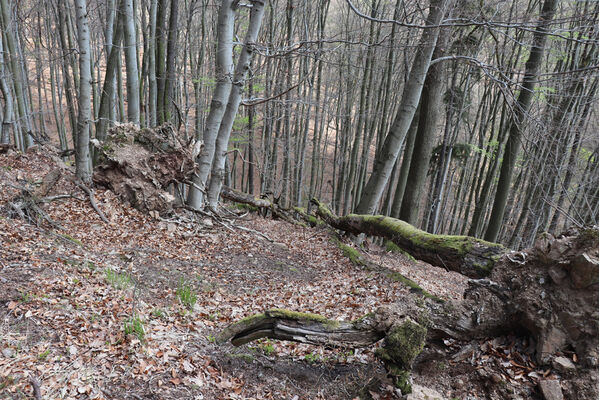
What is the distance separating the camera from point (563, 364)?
9.38ft

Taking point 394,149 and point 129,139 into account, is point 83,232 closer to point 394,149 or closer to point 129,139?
point 129,139

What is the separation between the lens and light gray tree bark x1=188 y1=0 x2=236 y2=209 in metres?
7.30

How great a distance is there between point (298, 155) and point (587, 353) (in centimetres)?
1647

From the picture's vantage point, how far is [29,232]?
16.6 feet

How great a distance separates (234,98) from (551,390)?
746cm

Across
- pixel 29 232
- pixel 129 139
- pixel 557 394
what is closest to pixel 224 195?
pixel 129 139

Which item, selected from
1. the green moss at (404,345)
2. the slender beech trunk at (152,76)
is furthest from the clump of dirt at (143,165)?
the green moss at (404,345)

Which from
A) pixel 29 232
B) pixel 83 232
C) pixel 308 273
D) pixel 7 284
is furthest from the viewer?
pixel 308 273

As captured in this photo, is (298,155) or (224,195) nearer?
(224,195)

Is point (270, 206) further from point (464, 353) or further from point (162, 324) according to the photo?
point (464, 353)

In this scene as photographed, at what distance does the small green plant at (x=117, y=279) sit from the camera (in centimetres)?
436

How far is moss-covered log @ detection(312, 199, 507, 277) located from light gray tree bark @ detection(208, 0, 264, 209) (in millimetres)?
4006

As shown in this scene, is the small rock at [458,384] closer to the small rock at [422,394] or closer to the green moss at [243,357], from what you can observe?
the small rock at [422,394]

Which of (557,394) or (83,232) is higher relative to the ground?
(557,394)
